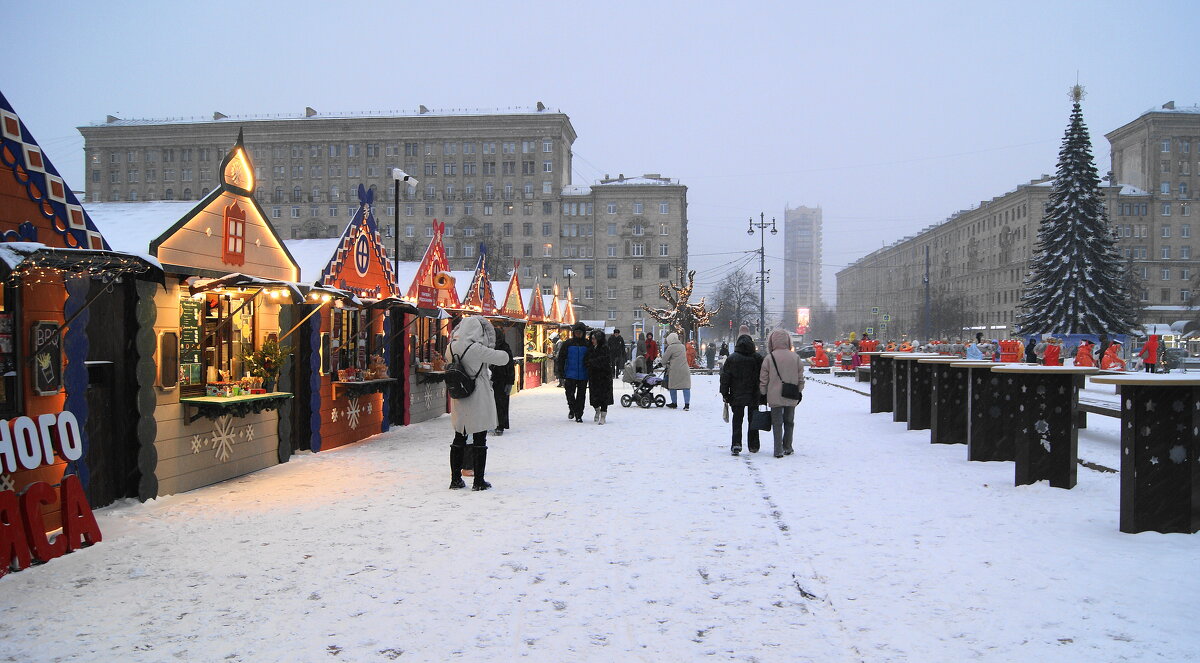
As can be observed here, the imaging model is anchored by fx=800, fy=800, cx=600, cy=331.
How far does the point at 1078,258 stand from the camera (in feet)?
125

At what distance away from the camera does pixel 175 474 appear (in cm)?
856

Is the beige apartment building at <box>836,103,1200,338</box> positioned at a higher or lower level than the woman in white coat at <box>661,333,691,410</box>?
higher

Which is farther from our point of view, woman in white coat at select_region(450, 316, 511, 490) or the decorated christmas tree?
the decorated christmas tree

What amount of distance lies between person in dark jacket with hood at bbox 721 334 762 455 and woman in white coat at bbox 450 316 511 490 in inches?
→ 159

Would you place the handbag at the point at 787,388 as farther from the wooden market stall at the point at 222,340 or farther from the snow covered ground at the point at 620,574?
the wooden market stall at the point at 222,340

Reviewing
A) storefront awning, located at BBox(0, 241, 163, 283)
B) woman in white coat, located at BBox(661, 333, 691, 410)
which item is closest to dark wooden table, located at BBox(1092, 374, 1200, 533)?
storefront awning, located at BBox(0, 241, 163, 283)

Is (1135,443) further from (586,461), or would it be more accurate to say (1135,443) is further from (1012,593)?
(586,461)

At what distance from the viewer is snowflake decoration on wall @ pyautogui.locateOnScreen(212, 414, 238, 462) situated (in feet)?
30.7

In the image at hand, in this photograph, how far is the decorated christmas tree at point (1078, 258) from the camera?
37.8 metres

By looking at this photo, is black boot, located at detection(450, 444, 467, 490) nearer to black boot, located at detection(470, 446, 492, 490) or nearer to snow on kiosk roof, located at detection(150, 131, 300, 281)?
black boot, located at detection(470, 446, 492, 490)

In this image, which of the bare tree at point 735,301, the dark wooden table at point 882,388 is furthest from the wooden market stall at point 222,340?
the bare tree at point 735,301

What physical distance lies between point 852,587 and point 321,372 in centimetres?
918

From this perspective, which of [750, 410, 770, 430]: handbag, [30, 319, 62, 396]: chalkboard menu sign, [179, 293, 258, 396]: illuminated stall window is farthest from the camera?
[750, 410, 770, 430]: handbag

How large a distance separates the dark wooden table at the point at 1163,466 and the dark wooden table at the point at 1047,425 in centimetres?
158
